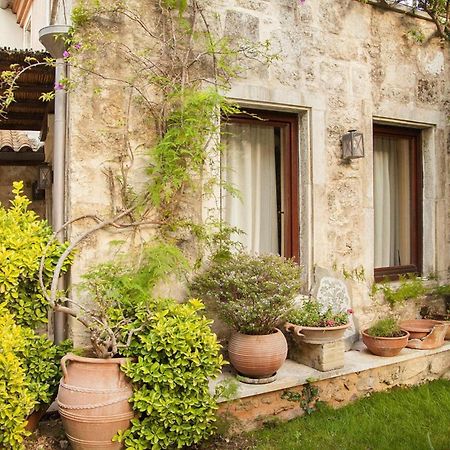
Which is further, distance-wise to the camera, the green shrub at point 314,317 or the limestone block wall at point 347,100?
the limestone block wall at point 347,100

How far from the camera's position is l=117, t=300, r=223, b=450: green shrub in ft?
10.6

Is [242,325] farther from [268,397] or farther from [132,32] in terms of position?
[132,32]

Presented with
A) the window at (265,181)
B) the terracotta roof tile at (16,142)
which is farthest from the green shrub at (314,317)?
the terracotta roof tile at (16,142)

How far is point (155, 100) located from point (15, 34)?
756 cm

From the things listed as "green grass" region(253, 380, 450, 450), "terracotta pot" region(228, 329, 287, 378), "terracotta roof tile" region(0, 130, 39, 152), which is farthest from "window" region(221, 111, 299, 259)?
"terracotta roof tile" region(0, 130, 39, 152)

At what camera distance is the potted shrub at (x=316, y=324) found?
4355mm

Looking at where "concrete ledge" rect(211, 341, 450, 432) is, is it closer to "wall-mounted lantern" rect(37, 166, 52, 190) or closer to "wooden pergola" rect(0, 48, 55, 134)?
"wooden pergola" rect(0, 48, 55, 134)

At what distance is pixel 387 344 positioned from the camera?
188 inches

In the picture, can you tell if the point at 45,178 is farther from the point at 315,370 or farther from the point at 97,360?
the point at 315,370

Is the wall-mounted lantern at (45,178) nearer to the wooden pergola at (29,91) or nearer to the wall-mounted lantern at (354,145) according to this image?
the wooden pergola at (29,91)

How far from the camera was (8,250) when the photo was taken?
3.41 metres

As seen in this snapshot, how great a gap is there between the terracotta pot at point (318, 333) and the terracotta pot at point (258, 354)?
1.15 ft

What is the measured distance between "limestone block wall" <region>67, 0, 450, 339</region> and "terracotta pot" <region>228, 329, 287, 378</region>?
47.5 inches

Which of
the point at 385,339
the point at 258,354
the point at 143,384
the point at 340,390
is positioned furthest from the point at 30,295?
the point at 385,339
